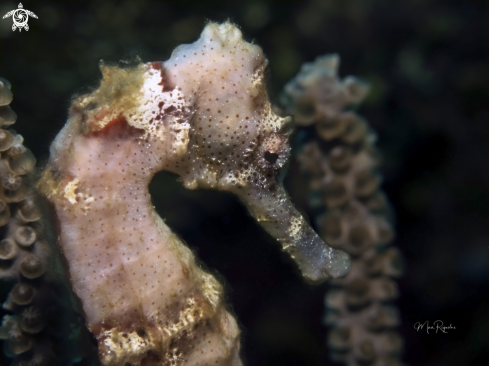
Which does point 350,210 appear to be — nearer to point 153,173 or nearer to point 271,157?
point 271,157

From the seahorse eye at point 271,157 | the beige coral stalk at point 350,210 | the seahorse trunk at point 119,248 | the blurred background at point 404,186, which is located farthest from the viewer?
the blurred background at point 404,186

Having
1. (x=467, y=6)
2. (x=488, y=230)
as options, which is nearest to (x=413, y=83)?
(x=467, y=6)

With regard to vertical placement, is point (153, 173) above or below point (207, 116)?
below

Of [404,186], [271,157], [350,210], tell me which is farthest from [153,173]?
[404,186]

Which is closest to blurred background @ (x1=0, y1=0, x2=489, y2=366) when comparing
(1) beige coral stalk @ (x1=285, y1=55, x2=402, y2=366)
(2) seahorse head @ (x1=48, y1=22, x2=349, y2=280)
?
(1) beige coral stalk @ (x1=285, y1=55, x2=402, y2=366)

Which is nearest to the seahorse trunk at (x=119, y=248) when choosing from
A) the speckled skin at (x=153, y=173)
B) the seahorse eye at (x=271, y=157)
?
the speckled skin at (x=153, y=173)

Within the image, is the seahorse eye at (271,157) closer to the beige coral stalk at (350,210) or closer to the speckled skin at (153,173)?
the speckled skin at (153,173)
